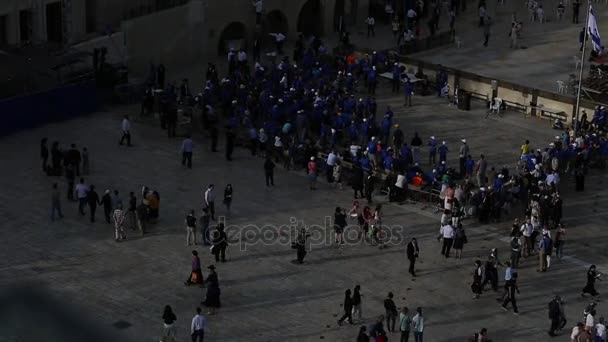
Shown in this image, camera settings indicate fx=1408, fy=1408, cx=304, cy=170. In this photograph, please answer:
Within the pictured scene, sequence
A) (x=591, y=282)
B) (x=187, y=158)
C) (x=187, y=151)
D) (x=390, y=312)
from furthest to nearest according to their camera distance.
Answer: (x=187, y=158) → (x=187, y=151) → (x=591, y=282) → (x=390, y=312)

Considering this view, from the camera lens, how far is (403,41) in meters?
60.2

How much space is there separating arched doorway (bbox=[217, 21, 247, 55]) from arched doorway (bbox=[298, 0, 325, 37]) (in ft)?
12.4

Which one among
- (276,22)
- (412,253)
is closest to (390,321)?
(412,253)

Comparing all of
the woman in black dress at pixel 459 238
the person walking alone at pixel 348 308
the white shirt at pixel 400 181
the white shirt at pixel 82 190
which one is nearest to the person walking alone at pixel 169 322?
the person walking alone at pixel 348 308

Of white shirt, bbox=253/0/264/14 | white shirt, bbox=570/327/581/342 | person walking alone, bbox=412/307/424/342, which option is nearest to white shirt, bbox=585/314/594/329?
white shirt, bbox=570/327/581/342

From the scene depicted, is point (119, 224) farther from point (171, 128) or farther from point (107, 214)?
point (171, 128)

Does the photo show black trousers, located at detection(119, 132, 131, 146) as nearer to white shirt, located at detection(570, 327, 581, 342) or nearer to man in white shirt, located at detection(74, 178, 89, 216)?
man in white shirt, located at detection(74, 178, 89, 216)

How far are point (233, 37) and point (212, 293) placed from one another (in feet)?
87.1

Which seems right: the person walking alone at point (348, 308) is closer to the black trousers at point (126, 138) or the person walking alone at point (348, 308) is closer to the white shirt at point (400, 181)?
the white shirt at point (400, 181)

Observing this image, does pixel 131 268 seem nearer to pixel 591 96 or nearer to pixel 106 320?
pixel 106 320

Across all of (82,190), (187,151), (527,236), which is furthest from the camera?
(187,151)

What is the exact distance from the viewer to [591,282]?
121ft

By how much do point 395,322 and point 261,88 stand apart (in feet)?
55.1

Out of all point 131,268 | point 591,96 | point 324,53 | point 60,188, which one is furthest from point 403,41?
point 131,268
